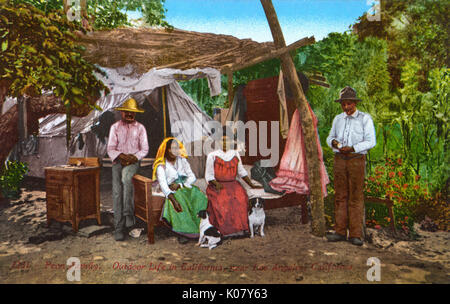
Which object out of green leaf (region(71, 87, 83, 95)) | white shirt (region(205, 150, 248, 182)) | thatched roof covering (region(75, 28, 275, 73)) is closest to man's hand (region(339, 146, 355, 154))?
white shirt (region(205, 150, 248, 182))

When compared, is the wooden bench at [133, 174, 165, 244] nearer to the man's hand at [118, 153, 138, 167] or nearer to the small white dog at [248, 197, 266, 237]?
the man's hand at [118, 153, 138, 167]

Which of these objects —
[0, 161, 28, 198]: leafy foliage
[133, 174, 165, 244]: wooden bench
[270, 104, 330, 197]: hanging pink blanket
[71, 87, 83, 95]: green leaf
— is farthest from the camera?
[0, 161, 28, 198]: leafy foliage

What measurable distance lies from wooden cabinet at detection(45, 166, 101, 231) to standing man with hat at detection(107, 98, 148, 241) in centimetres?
53

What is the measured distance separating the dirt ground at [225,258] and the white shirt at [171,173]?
2.57 ft

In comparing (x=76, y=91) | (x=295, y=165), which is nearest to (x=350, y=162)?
(x=295, y=165)

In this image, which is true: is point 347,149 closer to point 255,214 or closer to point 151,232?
point 255,214

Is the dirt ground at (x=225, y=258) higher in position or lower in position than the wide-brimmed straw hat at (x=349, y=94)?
lower

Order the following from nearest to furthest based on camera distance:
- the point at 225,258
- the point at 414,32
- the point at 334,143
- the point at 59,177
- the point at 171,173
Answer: the point at 225,258 < the point at 334,143 < the point at 171,173 < the point at 59,177 < the point at 414,32

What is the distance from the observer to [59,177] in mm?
4793

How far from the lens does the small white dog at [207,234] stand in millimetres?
4418

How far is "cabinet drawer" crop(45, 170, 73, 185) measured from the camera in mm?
4734

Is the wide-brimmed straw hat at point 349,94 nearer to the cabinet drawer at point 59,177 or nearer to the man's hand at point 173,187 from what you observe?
the man's hand at point 173,187

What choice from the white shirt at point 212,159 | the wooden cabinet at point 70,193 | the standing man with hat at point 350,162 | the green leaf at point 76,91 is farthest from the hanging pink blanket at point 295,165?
the green leaf at point 76,91

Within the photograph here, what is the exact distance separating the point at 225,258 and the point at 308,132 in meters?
2.00
